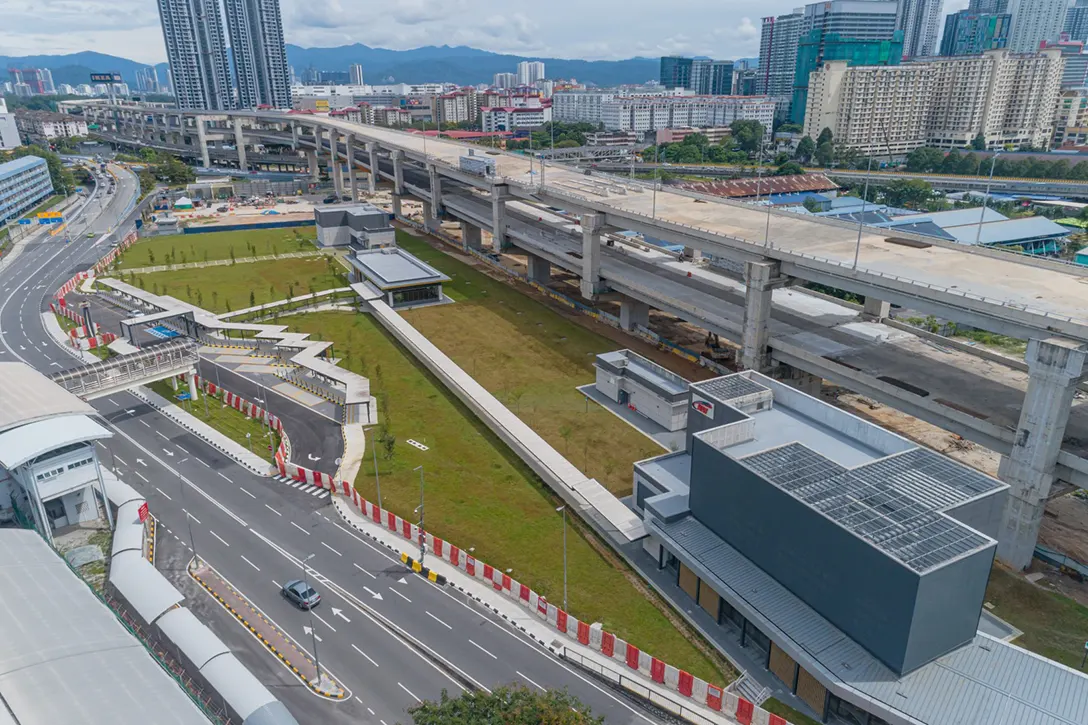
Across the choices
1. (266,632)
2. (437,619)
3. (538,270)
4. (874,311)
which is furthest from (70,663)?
(538,270)

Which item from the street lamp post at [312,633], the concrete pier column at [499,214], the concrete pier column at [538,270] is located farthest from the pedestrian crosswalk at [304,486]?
the concrete pier column at [499,214]

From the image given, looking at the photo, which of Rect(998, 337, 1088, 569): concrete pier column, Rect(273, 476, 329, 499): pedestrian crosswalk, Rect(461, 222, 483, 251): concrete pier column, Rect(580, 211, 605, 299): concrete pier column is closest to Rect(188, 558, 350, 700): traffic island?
Rect(273, 476, 329, 499): pedestrian crosswalk

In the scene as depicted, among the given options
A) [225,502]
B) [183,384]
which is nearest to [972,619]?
[225,502]

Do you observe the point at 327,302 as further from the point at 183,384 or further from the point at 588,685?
the point at 588,685

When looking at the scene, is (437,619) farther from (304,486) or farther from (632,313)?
(632,313)

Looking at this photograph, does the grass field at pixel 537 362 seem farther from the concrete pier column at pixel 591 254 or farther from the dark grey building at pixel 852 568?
the dark grey building at pixel 852 568

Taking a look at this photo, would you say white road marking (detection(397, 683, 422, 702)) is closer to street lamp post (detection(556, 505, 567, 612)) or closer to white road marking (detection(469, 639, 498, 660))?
white road marking (detection(469, 639, 498, 660))
